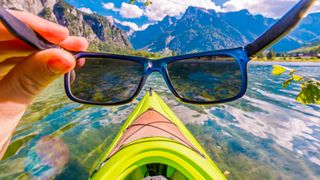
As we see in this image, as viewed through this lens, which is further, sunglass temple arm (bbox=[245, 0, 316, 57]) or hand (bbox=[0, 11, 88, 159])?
hand (bbox=[0, 11, 88, 159])

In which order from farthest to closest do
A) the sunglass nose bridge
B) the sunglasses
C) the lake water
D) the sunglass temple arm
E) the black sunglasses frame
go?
the lake water, the sunglass nose bridge, the black sunglasses frame, the sunglasses, the sunglass temple arm

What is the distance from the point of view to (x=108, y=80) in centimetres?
367

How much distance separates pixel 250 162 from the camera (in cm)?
578

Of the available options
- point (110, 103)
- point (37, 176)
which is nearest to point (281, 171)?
point (110, 103)

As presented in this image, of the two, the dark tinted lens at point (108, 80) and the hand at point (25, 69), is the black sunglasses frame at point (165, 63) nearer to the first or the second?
the dark tinted lens at point (108, 80)

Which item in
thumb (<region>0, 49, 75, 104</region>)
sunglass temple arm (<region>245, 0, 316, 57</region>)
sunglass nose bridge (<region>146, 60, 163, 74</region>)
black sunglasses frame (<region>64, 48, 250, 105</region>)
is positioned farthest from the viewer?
sunglass nose bridge (<region>146, 60, 163, 74</region>)

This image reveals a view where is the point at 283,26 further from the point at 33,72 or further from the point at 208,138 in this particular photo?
the point at 208,138

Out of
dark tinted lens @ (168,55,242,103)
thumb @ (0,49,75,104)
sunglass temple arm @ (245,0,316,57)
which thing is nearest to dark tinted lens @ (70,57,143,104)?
dark tinted lens @ (168,55,242,103)

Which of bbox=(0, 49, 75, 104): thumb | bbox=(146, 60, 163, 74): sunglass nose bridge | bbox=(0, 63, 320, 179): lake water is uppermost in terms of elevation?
bbox=(0, 49, 75, 104): thumb

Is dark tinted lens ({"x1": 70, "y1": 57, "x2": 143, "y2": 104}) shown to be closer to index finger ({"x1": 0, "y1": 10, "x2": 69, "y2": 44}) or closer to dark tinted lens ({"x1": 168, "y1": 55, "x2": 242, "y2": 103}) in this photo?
dark tinted lens ({"x1": 168, "y1": 55, "x2": 242, "y2": 103})

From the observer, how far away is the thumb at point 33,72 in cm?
128

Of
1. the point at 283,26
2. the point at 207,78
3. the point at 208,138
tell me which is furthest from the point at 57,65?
the point at 208,138

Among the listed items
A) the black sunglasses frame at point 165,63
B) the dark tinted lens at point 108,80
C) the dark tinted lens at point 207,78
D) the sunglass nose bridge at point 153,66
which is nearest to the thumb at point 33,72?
the black sunglasses frame at point 165,63

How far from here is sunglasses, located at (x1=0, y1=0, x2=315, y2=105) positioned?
7.16 feet
